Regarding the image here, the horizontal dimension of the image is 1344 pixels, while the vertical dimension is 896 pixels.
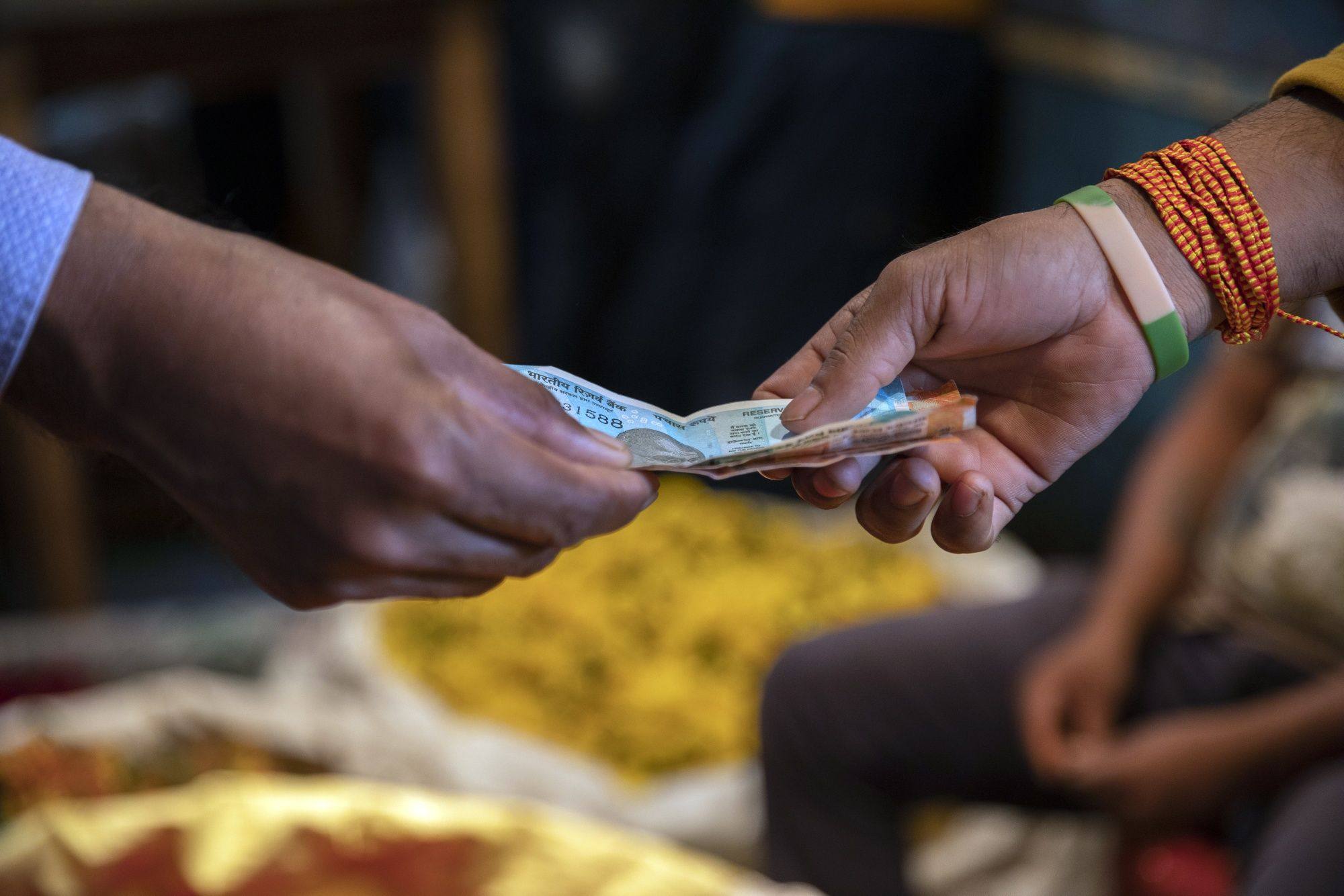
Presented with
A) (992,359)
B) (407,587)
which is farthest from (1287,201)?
(407,587)

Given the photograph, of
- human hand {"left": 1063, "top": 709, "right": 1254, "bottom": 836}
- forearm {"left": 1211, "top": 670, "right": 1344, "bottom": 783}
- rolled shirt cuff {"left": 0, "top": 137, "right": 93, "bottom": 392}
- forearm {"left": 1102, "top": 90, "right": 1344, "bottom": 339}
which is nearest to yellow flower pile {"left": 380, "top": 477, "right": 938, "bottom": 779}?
human hand {"left": 1063, "top": 709, "right": 1254, "bottom": 836}

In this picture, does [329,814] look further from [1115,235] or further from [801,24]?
[801,24]

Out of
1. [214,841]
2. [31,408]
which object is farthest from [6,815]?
[31,408]

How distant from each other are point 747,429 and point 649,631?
1.04 m

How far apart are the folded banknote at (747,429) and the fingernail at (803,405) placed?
0.01 metres

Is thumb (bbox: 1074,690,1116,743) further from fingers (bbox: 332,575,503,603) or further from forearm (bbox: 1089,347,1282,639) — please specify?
fingers (bbox: 332,575,503,603)

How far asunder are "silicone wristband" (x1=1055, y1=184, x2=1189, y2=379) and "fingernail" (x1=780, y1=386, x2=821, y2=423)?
171 millimetres

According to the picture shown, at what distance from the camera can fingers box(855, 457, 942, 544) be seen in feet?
1.94

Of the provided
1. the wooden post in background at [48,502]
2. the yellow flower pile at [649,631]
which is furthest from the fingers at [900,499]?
the wooden post in background at [48,502]

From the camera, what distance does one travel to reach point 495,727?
1.44m

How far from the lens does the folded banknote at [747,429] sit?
1.80ft

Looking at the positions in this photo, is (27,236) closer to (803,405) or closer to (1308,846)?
(803,405)

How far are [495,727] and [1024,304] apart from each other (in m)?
1.05

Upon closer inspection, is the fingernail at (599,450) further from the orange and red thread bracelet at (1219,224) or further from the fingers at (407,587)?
the orange and red thread bracelet at (1219,224)
